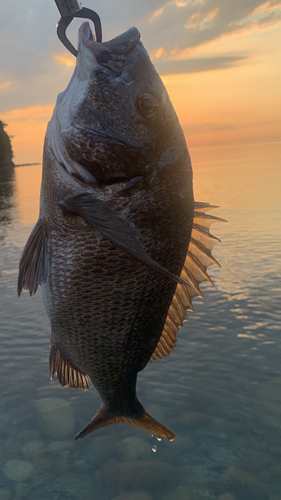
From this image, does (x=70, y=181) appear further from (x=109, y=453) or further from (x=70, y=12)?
(x=109, y=453)

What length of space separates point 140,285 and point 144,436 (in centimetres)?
297

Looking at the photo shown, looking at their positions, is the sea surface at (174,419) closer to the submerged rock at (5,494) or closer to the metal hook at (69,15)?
the submerged rock at (5,494)

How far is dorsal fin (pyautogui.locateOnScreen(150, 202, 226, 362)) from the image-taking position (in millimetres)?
3125

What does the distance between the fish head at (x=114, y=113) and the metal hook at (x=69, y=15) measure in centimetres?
17

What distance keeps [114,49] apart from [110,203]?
942 millimetres

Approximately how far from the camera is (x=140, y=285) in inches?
103

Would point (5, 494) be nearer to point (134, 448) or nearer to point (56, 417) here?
point (56, 417)

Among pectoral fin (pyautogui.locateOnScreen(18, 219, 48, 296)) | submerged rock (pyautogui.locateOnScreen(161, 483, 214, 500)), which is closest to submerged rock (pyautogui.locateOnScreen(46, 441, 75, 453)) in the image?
submerged rock (pyautogui.locateOnScreen(161, 483, 214, 500))

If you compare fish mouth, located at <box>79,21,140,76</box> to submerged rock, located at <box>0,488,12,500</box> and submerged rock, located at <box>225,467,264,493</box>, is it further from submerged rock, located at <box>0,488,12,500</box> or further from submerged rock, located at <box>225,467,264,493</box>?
submerged rock, located at <box>0,488,12,500</box>

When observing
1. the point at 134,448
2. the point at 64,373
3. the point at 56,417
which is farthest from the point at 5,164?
the point at 64,373

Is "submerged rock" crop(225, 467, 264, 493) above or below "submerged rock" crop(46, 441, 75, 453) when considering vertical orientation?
above

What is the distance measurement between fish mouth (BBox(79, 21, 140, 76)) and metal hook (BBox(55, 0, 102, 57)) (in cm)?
11

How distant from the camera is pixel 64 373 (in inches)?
125

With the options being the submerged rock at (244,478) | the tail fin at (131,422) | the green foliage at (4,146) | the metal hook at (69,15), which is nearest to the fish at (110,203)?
the metal hook at (69,15)
